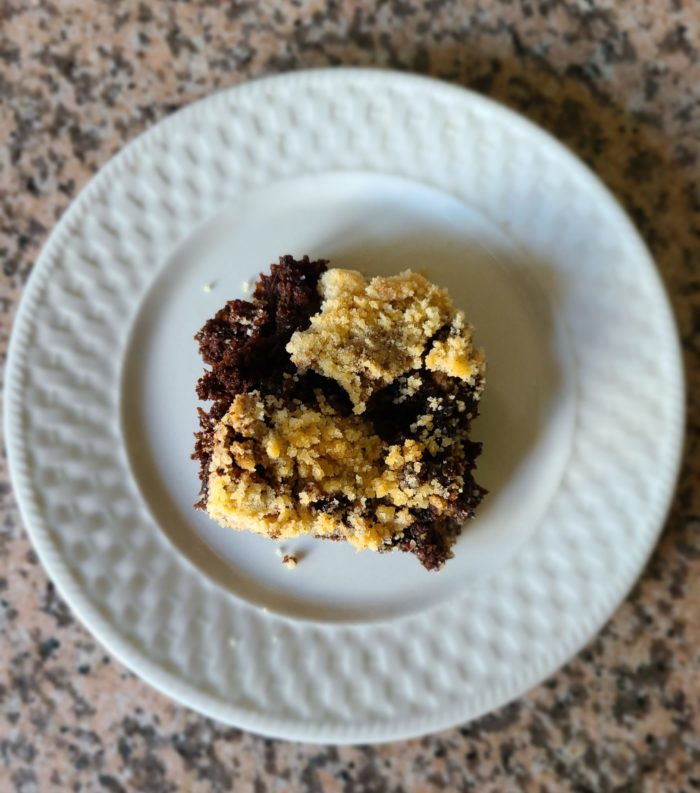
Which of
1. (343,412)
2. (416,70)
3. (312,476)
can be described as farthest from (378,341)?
(416,70)

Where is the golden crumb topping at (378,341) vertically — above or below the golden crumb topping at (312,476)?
above

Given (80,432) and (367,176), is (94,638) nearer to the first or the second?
(80,432)

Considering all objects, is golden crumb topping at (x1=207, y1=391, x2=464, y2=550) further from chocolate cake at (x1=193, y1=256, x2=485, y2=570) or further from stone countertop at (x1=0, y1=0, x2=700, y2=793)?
stone countertop at (x1=0, y1=0, x2=700, y2=793)

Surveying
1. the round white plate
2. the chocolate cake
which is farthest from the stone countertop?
the chocolate cake

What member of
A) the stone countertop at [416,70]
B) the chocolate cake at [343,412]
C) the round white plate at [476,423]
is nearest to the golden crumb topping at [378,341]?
the chocolate cake at [343,412]

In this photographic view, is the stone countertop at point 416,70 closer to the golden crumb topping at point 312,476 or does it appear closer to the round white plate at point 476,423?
the round white plate at point 476,423

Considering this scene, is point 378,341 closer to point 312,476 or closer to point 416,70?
point 312,476

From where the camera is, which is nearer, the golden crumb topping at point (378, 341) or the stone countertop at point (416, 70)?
the golden crumb topping at point (378, 341)
